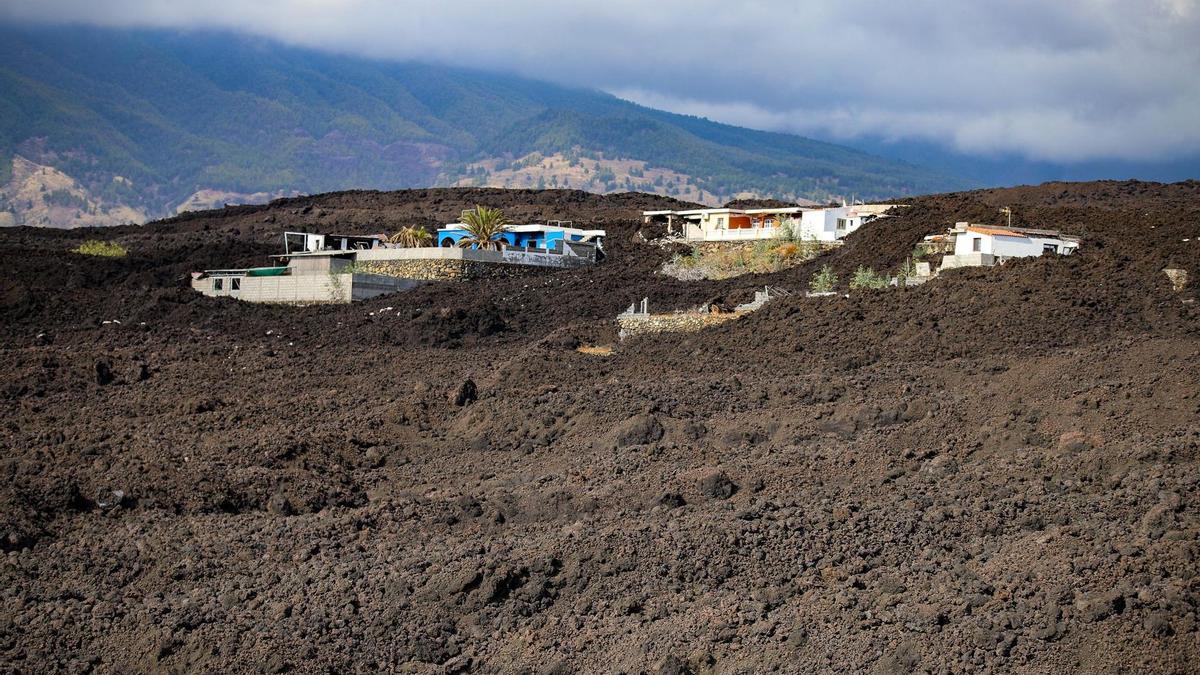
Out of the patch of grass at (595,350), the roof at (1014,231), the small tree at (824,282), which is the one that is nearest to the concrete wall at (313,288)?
the patch of grass at (595,350)

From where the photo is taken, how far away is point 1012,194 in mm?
72000

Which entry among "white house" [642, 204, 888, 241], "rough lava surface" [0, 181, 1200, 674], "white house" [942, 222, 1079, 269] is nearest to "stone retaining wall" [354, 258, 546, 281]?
"rough lava surface" [0, 181, 1200, 674]

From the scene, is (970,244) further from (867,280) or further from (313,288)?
(313,288)

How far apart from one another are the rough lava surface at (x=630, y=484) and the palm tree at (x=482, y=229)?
11.5 m

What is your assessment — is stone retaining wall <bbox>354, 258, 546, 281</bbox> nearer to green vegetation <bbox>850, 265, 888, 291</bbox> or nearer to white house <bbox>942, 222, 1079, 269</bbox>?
green vegetation <bbox>850, 265, 888, 291</bbox>

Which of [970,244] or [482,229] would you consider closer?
[970,244]

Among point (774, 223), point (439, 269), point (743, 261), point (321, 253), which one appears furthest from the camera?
point (321, 253)

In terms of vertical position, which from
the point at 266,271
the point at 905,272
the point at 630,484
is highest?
the point at 905,272

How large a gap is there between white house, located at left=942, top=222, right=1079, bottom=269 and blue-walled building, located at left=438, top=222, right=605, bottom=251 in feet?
59.6

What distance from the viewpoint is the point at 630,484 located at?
23.0 metres

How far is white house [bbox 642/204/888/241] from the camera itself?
4988 centimetres

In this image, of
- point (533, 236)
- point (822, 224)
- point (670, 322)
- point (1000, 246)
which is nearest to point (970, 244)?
point (1000, 246)

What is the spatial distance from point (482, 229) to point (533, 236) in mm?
3415

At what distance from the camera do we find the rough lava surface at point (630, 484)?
16.1 metres
